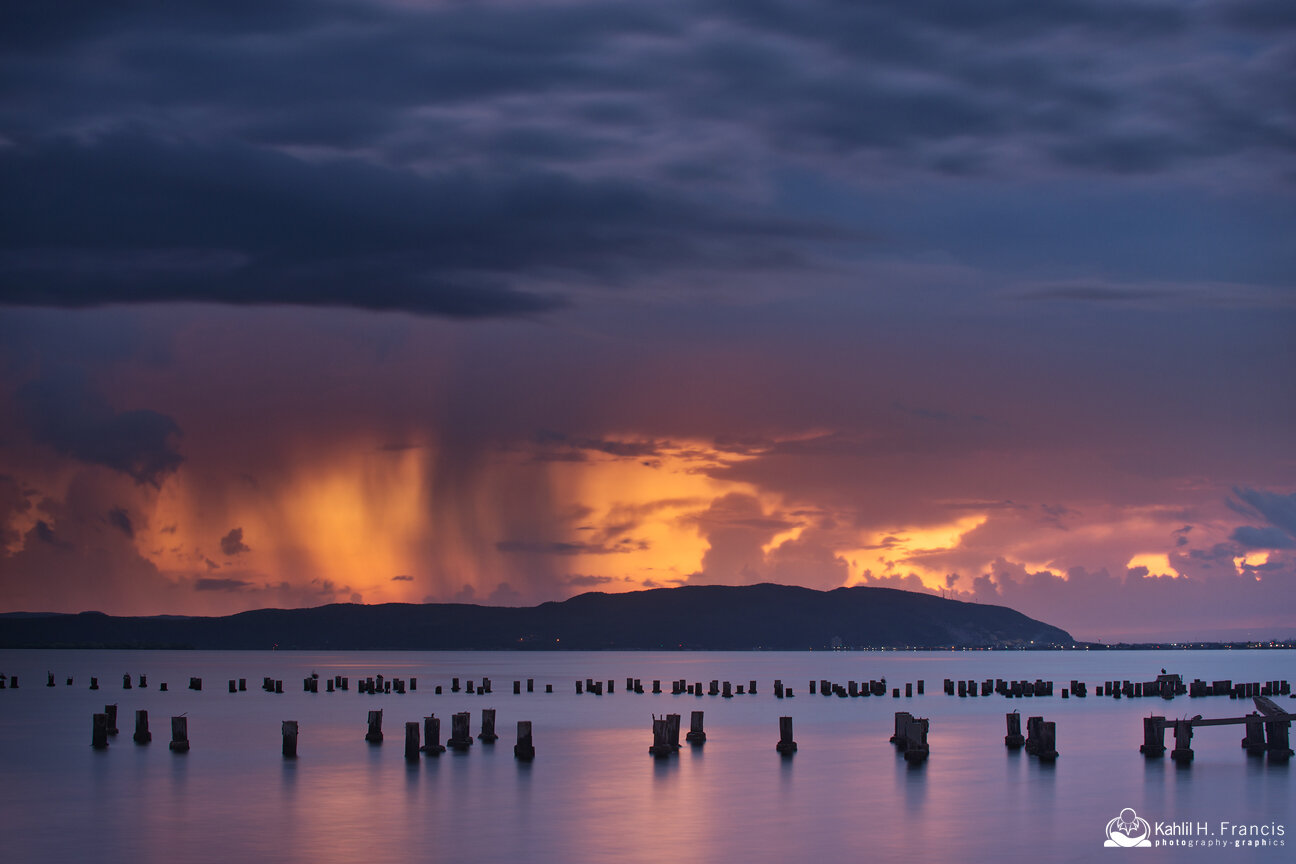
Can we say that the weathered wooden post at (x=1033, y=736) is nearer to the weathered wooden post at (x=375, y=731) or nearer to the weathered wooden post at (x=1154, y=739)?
the weathered wooden post at (x=1154, y=739)

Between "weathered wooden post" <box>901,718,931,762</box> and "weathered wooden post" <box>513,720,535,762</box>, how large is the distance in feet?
37.1

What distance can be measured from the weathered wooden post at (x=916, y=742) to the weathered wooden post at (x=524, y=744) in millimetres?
11305

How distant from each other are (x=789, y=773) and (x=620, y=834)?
12039 mm

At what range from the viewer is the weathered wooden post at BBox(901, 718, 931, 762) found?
43.3 m

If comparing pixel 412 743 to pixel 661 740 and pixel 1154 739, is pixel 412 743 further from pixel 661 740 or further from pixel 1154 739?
pixel 1154 739

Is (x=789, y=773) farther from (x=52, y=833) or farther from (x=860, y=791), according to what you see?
(x=52, y=833)

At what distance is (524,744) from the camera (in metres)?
41.7

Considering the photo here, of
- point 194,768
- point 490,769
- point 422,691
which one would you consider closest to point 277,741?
point 194,768

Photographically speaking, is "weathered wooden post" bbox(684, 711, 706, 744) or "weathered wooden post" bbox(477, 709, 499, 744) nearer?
"weathered wooden post" bbox(477, 709, 499, 744)

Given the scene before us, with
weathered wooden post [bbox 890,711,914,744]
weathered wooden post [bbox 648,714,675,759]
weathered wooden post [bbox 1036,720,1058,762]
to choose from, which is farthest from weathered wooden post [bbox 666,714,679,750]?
weathered wooden post [bbox 1036,720,1058,762]

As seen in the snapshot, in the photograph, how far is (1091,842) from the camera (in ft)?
93.3

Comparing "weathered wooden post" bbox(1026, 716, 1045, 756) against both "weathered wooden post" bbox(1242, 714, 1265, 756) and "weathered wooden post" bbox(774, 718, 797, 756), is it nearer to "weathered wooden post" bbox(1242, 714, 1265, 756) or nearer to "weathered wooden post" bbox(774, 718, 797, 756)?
"weathered wooden post" bbox(1242, 714, 1265, 756)

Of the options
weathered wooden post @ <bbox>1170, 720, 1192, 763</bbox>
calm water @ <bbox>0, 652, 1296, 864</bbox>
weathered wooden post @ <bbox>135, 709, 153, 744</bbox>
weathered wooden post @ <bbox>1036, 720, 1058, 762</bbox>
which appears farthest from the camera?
weathered wooden post @ <bbox>135, 709, 153, 744</bbox>

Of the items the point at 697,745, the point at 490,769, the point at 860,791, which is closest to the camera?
the point at 860,791
